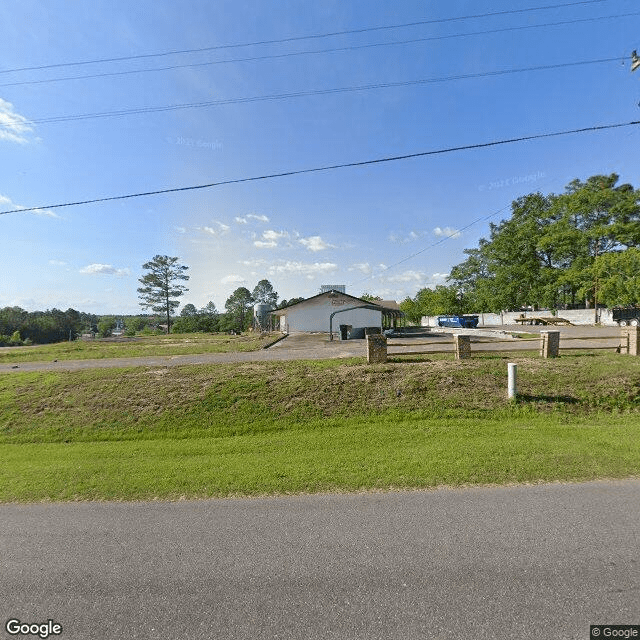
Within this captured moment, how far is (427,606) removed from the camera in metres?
2.34

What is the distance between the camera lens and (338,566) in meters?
2.81

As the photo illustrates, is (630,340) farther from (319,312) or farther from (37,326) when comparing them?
(37,326)

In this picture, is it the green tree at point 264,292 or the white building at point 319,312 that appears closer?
the white building at point 319,312

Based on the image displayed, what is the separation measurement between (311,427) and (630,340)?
10.9 meters

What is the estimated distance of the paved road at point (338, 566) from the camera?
2260 mm

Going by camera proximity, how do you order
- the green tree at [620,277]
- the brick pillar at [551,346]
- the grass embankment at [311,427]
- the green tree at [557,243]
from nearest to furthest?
the grass embankment at [311,427] → the brick pillar at [551,346] → the green tree at [620,277] → the green tree at [557,243]

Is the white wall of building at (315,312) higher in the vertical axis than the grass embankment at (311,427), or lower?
higher

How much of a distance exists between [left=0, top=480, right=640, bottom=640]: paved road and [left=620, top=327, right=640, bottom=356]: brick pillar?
872 cm

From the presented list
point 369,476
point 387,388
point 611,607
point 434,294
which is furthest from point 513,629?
point 434,294

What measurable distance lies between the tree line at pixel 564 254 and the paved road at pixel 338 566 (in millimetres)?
33333

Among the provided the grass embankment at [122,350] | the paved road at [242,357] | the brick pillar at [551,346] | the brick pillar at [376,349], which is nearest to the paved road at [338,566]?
the brick pillar at [376,349]

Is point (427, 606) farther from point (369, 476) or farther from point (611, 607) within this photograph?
point (369, 476)

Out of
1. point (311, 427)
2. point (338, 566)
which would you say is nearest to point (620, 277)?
point (311, 427)

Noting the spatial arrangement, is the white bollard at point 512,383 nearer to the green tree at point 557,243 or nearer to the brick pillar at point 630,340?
the brick pillar at point 630,340
